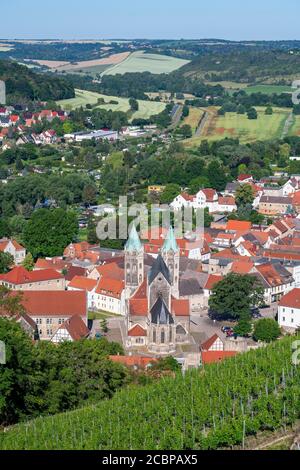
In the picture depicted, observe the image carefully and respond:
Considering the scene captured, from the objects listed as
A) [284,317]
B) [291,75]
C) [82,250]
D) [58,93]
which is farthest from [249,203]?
[291,75]

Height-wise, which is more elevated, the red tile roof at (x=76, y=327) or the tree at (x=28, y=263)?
the red tile roof at (x=76, y=327)

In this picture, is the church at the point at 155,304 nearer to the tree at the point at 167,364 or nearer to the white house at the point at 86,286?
the tree at the point at 167,364

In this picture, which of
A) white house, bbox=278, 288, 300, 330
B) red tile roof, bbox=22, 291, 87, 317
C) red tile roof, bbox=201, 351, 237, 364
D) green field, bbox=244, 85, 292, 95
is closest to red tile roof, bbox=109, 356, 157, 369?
red tile roof, bbox=201, 351, 237, 364

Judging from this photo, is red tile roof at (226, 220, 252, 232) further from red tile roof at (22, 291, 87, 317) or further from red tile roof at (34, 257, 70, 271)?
red tile roof at (22, 291, 87, 317)

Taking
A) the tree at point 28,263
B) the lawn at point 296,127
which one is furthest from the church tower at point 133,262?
the lawn at point 296,127

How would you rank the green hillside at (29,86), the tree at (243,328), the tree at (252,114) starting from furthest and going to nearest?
the green hillside at (29,86) < the tree at (252,114) < the tree at (243,328)

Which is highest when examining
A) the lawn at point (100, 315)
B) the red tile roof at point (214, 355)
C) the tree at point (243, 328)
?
the red tile roof at point (214, 355)

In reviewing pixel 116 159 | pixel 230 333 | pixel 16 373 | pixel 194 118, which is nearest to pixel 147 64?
pixel 194 118
